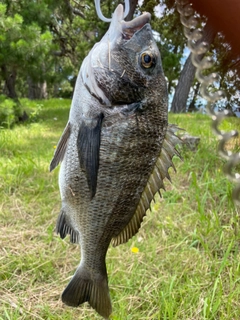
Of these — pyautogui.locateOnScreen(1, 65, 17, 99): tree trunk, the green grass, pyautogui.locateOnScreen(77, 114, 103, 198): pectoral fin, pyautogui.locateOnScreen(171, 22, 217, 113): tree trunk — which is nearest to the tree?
pyautogui.locateOnScreen(1, 65, 17, 99): tree trunk

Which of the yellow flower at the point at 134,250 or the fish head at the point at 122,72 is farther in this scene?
the yellow flower at the point at 134,250

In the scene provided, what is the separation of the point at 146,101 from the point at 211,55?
286 millimetres

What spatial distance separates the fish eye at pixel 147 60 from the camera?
948 millimetres

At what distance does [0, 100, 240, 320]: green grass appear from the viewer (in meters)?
1.80

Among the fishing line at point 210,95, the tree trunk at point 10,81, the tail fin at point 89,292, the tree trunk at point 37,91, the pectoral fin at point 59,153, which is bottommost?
the tree trunk at point 37,91

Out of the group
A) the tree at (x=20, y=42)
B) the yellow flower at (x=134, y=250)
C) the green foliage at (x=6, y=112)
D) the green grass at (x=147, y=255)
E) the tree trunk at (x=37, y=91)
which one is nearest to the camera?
the green grass at (x=147, y=255)

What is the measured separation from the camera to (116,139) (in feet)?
3.12

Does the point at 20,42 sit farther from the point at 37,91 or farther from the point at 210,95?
the point at 37,91

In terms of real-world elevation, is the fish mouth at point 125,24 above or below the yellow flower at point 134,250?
above

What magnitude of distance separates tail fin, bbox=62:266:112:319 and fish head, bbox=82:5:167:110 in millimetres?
518

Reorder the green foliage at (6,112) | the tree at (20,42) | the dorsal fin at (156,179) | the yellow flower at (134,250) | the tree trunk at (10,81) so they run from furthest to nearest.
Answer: the tree trunk at (10,81) < the green foliage at (6,112) < the tree at (20,42) < the yellow flower at (134,250) < the dorsal fin at (156,179)

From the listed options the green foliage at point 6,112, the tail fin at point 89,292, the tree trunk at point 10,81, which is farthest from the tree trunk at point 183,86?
the tail fin at point 89,292

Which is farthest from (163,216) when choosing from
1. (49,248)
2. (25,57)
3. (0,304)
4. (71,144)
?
(25,57)

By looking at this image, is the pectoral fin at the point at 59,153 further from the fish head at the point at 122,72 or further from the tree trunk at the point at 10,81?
the tree trunk at the point at 10,81
